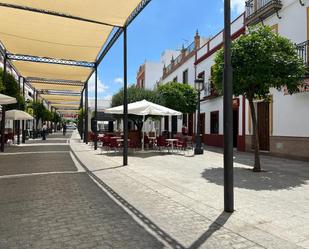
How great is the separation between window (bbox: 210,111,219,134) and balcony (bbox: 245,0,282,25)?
7.06 meters

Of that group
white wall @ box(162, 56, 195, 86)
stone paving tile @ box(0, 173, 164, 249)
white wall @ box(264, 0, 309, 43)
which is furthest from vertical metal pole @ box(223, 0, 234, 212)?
white wall @ box(162, 56, 195, 86)

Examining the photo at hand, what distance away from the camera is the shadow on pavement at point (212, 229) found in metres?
4.14

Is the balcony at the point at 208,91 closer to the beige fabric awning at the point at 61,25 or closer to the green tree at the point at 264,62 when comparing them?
the beige fabric awning at the point at 61,25

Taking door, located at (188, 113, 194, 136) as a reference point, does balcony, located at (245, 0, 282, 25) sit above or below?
above

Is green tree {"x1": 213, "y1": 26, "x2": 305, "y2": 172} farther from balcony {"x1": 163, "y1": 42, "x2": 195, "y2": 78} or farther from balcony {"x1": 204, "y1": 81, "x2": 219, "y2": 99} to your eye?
balcony {"x1": 163, "y1": 42, "x2": 195, "y2": 78}

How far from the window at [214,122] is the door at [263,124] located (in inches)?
229

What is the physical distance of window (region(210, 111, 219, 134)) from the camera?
22861 millimetres

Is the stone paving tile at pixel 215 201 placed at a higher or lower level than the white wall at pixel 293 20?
lower

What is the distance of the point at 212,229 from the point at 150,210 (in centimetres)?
135

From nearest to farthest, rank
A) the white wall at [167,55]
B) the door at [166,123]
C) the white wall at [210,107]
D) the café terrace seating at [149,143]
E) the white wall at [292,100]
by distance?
the white wall at [292,100]
the café terrace seating at [149,143]
the white wall at [210,107]
the door at [166,123]
the white wall at [167,55]

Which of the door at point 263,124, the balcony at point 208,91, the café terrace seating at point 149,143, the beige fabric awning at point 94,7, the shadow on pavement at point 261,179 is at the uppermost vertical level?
the beige fabric awning at point 94,7

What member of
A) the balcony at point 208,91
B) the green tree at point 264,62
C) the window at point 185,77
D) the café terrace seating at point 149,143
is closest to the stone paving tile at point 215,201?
the green tree at point 264,62

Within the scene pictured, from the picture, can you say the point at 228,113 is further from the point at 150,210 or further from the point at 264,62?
the point at 264,62

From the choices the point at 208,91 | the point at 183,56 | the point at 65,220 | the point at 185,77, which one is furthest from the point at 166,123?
the point at 65,220
